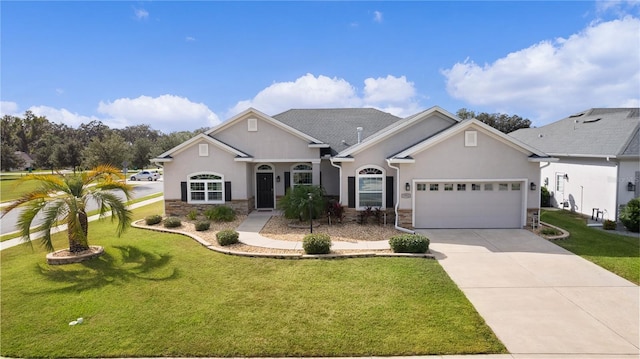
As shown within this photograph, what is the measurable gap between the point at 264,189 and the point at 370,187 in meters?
6.51

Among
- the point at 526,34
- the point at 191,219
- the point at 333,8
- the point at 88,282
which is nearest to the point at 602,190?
the point at 526,34

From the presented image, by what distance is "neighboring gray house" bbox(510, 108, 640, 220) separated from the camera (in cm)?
1527

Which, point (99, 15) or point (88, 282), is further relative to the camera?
point (99, 15)

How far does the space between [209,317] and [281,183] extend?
1283cm

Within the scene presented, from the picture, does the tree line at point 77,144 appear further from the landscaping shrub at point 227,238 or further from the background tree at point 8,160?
the landscaping shrub at point 227,238

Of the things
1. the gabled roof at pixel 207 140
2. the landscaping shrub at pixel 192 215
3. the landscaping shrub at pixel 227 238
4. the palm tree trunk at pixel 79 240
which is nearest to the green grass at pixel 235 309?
the palm tree trunk at pixel 79 240

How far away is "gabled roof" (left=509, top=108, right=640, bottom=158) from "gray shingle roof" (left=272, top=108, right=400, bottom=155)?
31.1 feet

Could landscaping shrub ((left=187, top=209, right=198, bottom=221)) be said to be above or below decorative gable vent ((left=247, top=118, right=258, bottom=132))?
below

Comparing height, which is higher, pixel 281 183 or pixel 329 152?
pixel 329 152

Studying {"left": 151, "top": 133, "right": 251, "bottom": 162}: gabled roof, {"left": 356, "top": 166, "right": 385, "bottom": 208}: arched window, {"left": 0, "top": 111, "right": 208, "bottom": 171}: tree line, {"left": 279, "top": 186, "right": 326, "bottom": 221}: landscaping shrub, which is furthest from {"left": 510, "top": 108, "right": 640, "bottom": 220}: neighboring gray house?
{"left": 0, "top": 111, "right": 208, "bottom": 171}: tree line

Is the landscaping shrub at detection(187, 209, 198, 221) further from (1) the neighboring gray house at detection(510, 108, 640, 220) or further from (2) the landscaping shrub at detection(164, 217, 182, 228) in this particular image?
(1) the neighboring gray house at detection(510, 108, 640, 220)

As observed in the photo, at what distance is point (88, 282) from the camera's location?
9156 millimetres

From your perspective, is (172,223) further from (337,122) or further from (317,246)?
(337,122)

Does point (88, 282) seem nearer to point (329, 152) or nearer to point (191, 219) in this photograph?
point (191, 219)
